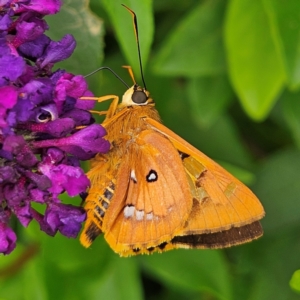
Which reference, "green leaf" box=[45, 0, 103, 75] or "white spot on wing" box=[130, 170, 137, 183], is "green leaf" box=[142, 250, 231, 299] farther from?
"green leaf" box=[45, 0, 103, 75]

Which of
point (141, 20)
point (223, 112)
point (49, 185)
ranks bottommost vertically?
point (223, 112)

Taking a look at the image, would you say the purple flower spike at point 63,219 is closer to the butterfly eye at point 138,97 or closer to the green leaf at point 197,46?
the butterfly eye at point 138,97

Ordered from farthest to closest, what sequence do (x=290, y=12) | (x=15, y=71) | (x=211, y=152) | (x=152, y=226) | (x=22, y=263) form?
(x=211, y=152), (x=22, y=263), (x=290, y=12), (x=152, y=226), (x=15, y=71)

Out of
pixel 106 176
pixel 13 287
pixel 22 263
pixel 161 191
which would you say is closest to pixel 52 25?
pixel 106 176

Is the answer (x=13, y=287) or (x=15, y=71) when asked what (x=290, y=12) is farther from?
(x=13, y=287)

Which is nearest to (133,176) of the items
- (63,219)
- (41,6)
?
(63,219)

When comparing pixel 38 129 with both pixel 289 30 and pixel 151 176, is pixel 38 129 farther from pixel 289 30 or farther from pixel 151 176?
pixel 289 30

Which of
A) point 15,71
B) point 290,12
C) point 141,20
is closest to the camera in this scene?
point 15,71

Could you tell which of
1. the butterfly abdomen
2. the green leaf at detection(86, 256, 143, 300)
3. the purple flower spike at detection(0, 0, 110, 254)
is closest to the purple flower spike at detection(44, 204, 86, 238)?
the purple flower spike at detection(0, 0, 110, 254)
